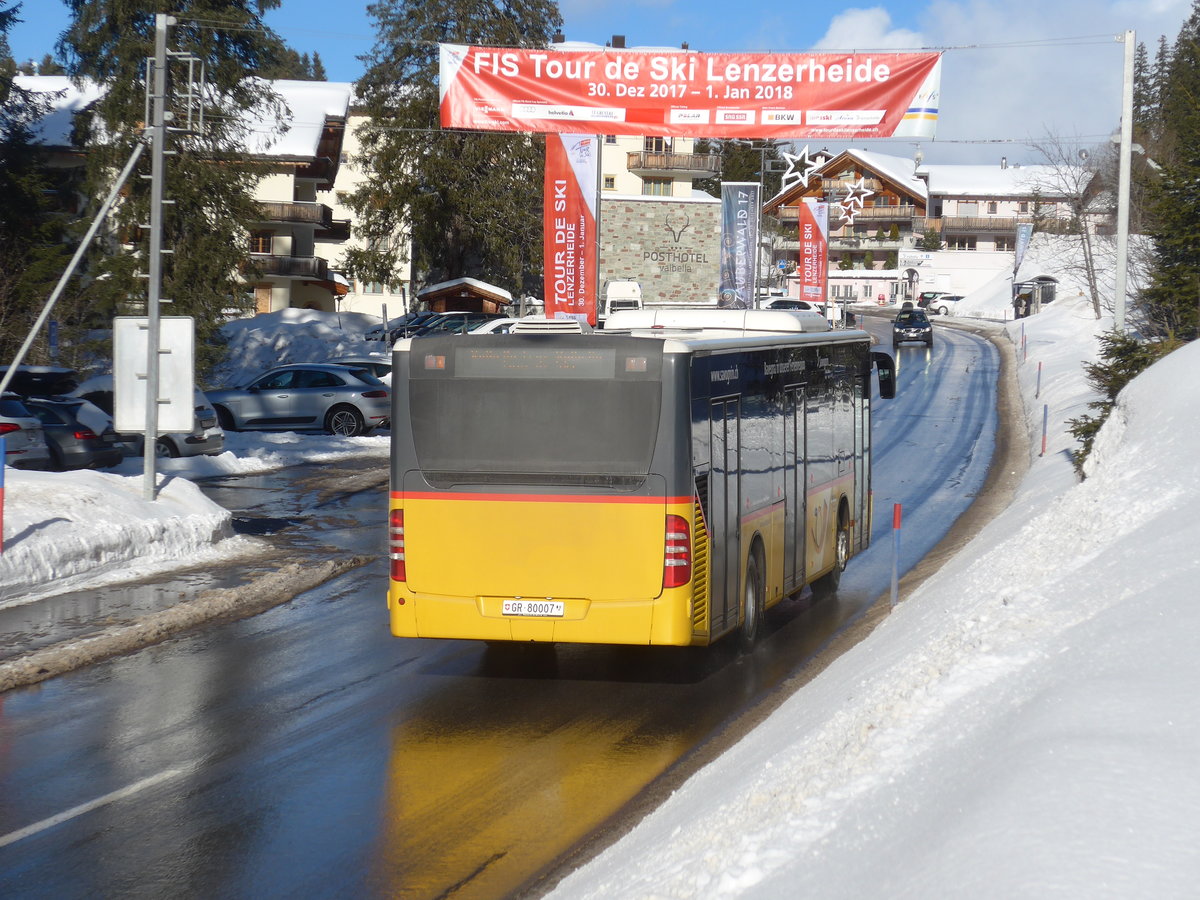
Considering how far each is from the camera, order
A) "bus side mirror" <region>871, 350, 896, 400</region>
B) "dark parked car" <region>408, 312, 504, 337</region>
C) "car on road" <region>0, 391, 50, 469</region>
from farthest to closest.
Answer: "dark parked car" <region>408, 312, 504, 337</region>, "car on road" <region>0, 391, 50, 469</region>, "bus side mirror" <region>871, 350, 896, 400</region>

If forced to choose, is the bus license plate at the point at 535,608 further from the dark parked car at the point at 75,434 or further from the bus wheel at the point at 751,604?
the dark parked car at the point at 75,434

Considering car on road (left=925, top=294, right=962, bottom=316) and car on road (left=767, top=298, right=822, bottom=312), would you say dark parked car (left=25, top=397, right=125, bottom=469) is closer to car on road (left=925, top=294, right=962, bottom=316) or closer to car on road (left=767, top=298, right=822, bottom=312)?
car on road (left=767, top=298, right=822, bottom=312)

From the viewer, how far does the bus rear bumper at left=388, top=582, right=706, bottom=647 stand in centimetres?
1035

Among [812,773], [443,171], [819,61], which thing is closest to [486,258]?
[443,171]

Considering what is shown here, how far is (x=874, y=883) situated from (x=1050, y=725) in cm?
105

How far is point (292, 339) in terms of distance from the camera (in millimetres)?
56406

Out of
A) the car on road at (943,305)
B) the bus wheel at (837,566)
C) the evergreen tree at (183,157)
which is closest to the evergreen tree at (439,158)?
the evergreen tree at (183,157)

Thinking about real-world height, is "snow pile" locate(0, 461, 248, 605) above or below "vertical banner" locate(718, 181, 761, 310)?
below

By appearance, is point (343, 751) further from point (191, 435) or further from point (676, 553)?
point (191, 435)

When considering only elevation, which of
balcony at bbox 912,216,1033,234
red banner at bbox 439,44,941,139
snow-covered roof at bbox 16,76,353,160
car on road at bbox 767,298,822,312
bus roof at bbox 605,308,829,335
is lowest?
bus roof at bbox 605,308,829,335

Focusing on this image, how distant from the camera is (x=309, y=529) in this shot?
65.6 ft

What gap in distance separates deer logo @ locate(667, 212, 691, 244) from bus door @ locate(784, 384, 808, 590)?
3045cm

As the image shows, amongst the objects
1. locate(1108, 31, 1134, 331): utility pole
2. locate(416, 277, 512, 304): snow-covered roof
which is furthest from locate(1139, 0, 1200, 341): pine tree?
locate(416, 277, 512, 304): snow-covered roof

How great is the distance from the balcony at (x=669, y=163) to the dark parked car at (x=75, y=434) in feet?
267
